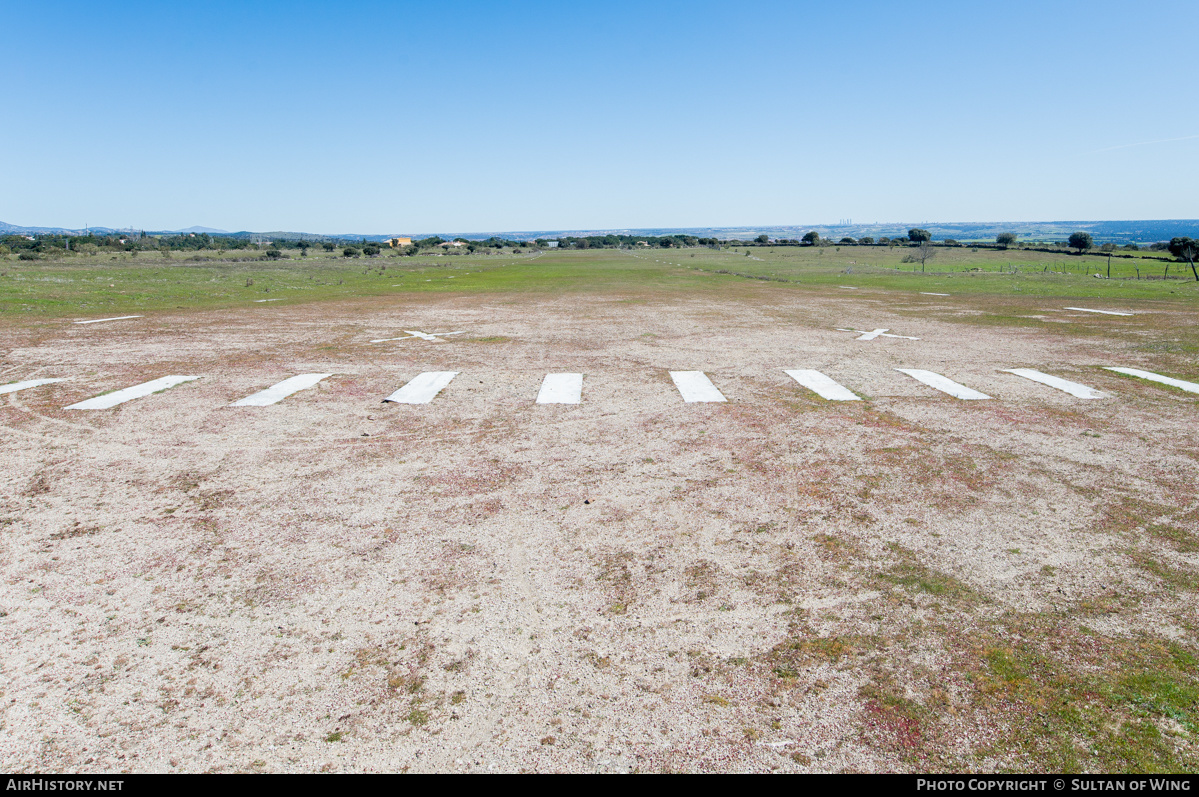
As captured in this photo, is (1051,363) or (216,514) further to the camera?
(1051,363)

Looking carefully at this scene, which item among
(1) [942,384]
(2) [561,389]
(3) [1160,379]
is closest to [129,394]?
(2) [561,389]

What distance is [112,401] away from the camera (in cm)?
1023

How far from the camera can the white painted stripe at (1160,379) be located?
1141 centimetres

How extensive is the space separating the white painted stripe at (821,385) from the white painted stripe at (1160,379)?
5.75 m

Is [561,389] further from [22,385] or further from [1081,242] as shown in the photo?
[1081,242]

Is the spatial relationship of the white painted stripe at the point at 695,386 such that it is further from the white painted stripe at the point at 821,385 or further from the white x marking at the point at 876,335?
the white x marking at the point at 876,335

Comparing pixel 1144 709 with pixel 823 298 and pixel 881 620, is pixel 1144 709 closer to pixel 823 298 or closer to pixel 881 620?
pixel 881 620

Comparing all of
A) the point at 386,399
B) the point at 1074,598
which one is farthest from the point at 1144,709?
the point at 386,399

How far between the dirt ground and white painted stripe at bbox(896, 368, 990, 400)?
1.58ft

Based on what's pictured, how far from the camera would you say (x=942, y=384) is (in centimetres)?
1176

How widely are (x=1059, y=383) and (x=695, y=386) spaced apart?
21.1 feet

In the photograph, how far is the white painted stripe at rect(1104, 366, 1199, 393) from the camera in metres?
11.4
